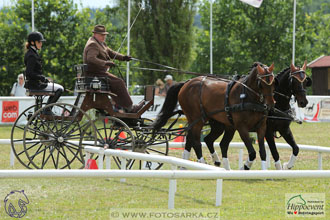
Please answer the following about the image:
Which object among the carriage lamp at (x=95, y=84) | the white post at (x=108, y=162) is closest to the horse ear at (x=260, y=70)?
the carriage lamp at (x=95, y=84)

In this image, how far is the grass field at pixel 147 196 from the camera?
7105 mm

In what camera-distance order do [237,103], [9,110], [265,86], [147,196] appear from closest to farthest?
[147,196]
[265,86]
[237,103]
[9,110]

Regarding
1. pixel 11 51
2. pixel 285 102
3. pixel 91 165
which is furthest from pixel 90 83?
pixel 11 51

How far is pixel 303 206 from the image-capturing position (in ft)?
22.6

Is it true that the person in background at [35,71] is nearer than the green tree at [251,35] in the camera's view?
Yes

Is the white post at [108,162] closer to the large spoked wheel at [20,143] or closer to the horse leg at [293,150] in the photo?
the large spoked wheel at [20,143]

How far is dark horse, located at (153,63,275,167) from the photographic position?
33.3 feet

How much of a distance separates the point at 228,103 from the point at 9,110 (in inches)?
472

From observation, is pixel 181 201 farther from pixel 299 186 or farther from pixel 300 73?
pixel 300 73

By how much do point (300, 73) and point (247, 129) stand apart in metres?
1.40

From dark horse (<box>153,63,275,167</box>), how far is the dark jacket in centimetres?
201

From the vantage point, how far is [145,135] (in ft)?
36.8

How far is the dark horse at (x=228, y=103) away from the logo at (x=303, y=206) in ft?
9.92

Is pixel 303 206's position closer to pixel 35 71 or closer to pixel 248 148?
pixel 248 148
